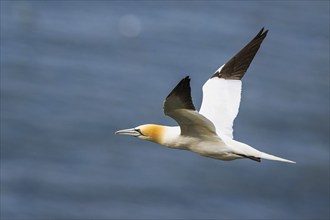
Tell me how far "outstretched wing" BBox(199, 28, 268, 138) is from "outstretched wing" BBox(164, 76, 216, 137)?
0.87 metres

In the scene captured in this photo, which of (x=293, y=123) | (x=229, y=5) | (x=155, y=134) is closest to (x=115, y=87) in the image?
(x=293, y=123)

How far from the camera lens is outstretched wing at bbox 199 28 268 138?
43.9 ft

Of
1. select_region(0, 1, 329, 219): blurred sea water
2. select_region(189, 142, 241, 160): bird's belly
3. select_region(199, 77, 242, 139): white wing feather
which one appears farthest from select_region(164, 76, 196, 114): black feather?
select_region(0, 1, 329, 219): blurred sea water

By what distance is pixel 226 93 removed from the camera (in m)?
13.8

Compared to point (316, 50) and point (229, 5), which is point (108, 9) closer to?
point (229, 5)

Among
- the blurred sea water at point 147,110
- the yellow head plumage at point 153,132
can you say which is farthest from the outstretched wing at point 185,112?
the blurred sea water at point 147,110

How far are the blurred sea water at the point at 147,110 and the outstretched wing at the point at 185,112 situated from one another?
1122cm

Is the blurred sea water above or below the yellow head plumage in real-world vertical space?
above

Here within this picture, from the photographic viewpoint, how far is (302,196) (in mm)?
24844

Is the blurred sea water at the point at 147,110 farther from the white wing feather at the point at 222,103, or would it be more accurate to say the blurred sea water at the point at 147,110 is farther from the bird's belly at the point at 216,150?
the bird's belly at the point at 216,150

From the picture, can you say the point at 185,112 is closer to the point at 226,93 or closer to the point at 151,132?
the point at 151,132

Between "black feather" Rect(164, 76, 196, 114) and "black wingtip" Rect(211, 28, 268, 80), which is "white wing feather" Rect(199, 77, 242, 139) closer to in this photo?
"black wingtip" Rect(211, 28, 268, 80)

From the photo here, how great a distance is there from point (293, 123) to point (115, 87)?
12.9 feet

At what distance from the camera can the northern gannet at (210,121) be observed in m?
11.6
